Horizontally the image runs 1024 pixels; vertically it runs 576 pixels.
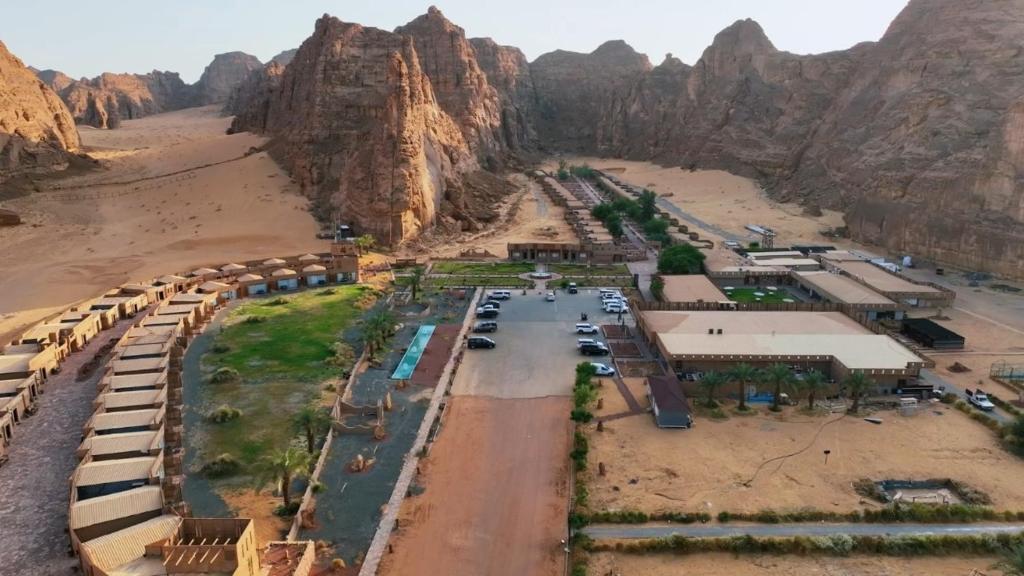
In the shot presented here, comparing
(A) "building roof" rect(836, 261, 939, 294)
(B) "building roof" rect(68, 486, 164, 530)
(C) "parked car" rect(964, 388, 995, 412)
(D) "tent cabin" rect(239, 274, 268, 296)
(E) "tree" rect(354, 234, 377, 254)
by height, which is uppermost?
(E) "tree" rect(354, 234, 377, 254)

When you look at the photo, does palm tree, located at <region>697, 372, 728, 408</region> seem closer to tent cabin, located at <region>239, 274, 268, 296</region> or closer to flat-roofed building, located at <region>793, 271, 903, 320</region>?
flat-roofed building, located at <region>793, 271, 903, 320</region>

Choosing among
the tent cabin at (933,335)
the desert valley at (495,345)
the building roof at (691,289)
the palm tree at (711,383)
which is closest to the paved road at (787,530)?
the desert valley at (495,345)

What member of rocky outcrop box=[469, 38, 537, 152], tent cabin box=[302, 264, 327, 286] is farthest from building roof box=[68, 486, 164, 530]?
rocky outcrop box=[469, 38, 537, 152]

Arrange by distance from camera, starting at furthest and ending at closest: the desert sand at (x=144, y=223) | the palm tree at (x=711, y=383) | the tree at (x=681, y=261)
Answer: the tree at (x=681, y=261) < the desert sand at (x=144, y=223) < the palm tree at (x=711, y=383)

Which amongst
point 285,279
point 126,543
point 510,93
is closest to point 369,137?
point 285,279

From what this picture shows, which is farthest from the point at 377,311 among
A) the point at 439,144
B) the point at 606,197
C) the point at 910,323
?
the point at 606,197

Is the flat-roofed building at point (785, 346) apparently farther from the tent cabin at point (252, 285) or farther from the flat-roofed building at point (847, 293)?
the tent cabin at point (252, 285)
